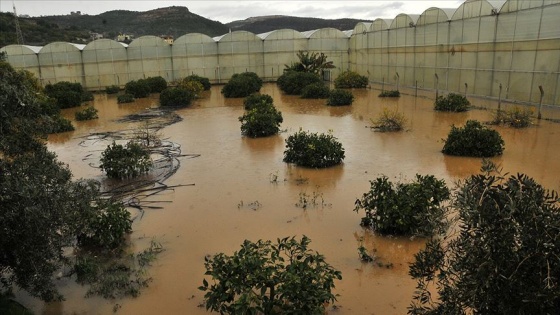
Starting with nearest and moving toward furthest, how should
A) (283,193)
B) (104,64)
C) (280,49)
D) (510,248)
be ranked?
(510,248)
(283,193)
(104,64)
(280,49)

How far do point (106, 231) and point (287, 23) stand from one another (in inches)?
4035

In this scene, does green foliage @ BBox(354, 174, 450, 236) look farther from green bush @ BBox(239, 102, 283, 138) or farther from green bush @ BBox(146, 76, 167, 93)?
green bush @ BBox(146, 76, 167, 93)

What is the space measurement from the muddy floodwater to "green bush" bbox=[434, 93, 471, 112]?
46 cm

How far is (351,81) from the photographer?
1229 inches

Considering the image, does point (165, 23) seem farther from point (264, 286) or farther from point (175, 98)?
point (264, 286)

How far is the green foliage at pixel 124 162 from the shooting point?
36.1 ft

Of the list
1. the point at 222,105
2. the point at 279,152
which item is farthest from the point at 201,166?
the point at 222,105

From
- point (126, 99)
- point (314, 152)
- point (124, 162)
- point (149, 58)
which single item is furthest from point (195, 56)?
point (314, 152)

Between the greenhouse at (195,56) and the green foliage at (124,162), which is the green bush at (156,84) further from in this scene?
the green foliage at (124,162)

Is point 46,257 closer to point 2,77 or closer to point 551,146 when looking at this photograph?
point 2,77

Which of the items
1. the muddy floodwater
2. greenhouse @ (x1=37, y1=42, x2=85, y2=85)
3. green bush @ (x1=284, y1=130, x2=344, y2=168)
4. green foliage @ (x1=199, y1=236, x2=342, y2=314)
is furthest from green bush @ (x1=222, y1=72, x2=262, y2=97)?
green foliage @ (x1=199, y1=236, x2=342, y2=314)

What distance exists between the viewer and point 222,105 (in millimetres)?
Answer: 25734

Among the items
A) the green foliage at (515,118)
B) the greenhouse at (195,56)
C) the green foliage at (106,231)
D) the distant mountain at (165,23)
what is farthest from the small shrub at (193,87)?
the distant mountain at (165,23)

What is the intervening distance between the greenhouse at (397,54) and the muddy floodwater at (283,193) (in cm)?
251
